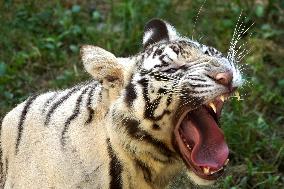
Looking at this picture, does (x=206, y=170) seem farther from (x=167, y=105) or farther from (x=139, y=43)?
(x=139, y=43)

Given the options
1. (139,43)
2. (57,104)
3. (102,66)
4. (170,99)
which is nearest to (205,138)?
(170,99)

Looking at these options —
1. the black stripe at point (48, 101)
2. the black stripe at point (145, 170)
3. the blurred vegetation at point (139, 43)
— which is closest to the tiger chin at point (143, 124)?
the black stripe at point (145, 170)

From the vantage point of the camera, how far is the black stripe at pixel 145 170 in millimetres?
3268

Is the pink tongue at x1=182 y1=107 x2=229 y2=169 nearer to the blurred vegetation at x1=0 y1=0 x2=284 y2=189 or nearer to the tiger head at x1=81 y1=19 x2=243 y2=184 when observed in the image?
the tiger head at x1=81 y1=19 x2=243 y2=184

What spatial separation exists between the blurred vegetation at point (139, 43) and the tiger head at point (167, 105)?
5.29 ft

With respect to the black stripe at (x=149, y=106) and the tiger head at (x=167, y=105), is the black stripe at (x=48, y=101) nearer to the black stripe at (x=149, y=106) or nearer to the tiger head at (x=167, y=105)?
the tiger head at (x=167, y=105)

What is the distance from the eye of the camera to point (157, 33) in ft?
11.7

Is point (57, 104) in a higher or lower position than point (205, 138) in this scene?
lower

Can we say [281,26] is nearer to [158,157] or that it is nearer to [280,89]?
[280,89]

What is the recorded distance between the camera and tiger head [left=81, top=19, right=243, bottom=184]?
123 inches

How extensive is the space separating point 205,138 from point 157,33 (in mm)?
636

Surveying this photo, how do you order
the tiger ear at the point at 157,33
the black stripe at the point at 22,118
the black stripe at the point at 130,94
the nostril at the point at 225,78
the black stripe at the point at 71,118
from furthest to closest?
the black stripe at the point at 22,118 < the tiger ear at the point at 157,33 < the black stripe at the point at 71,118 < the black stripe at the point at 130,94 < the nostril at the point at 225,78

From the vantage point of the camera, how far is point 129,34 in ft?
19.7

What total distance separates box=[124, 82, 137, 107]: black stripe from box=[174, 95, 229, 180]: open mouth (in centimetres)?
23
